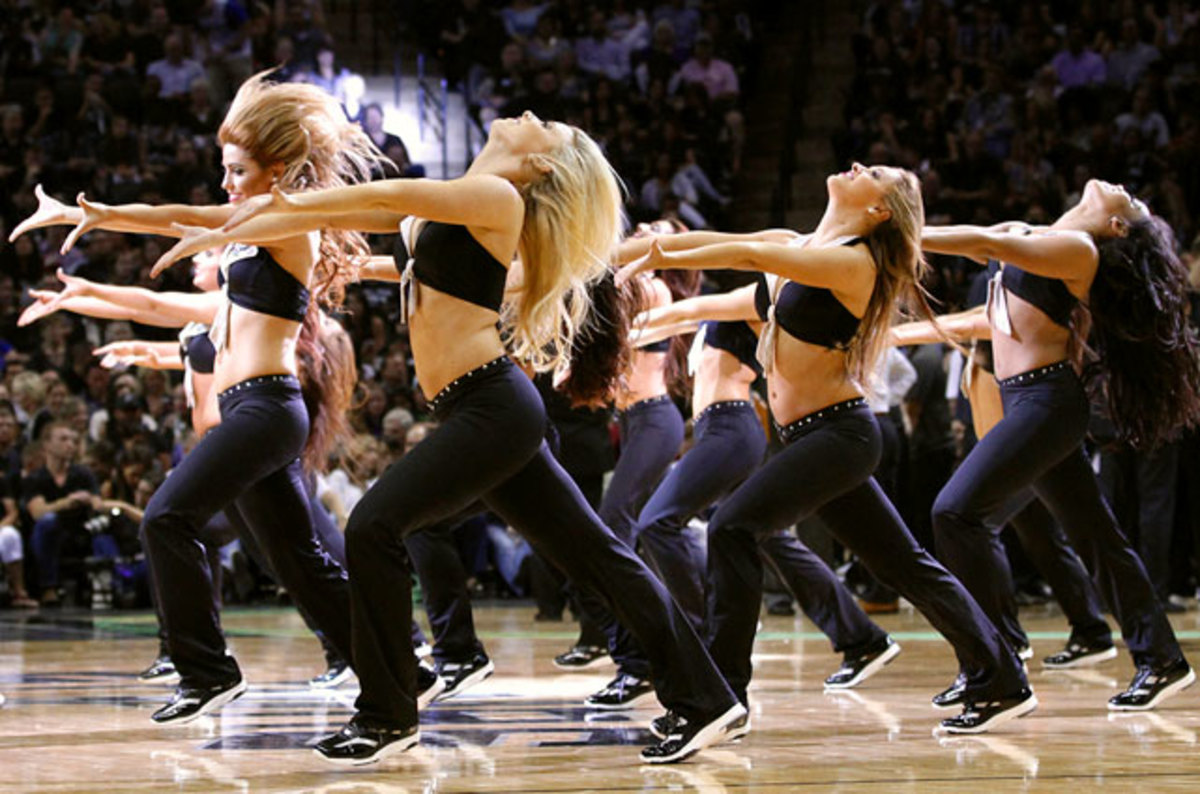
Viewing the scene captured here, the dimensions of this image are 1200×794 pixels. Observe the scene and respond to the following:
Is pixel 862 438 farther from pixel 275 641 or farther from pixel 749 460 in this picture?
pixel 275 641

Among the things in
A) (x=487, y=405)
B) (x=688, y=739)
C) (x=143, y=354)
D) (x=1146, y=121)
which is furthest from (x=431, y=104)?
(x=688, y=739)

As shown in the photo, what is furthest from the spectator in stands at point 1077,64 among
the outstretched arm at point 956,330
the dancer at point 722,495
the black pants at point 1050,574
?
the dancer at point 722,495

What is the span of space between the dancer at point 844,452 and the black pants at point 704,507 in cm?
93

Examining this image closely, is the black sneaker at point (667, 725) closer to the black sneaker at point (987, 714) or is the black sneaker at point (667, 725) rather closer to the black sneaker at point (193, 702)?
the black sneaker at point (987, 714)

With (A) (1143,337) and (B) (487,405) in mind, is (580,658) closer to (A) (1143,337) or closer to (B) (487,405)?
(A) (1143,337)

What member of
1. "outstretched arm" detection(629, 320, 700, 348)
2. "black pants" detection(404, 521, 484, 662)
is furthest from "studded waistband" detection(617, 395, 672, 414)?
"black pants" detection(404, 521, 484, 662)

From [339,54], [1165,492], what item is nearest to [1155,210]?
[1165,492]

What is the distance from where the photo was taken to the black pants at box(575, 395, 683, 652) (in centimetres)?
645

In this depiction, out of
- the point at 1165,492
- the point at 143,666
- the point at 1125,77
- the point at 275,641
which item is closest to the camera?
the point at 143,666

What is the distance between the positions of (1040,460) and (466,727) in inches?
75.9

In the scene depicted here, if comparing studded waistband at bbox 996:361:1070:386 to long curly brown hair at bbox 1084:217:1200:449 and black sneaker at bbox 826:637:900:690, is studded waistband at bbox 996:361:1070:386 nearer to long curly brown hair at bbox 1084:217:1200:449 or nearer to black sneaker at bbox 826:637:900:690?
long curly brown hair at bbox 1084:217:1200:449

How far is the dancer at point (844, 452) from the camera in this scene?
4801 millimetres

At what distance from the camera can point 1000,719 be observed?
490 centimetres

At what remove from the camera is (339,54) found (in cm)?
1608
